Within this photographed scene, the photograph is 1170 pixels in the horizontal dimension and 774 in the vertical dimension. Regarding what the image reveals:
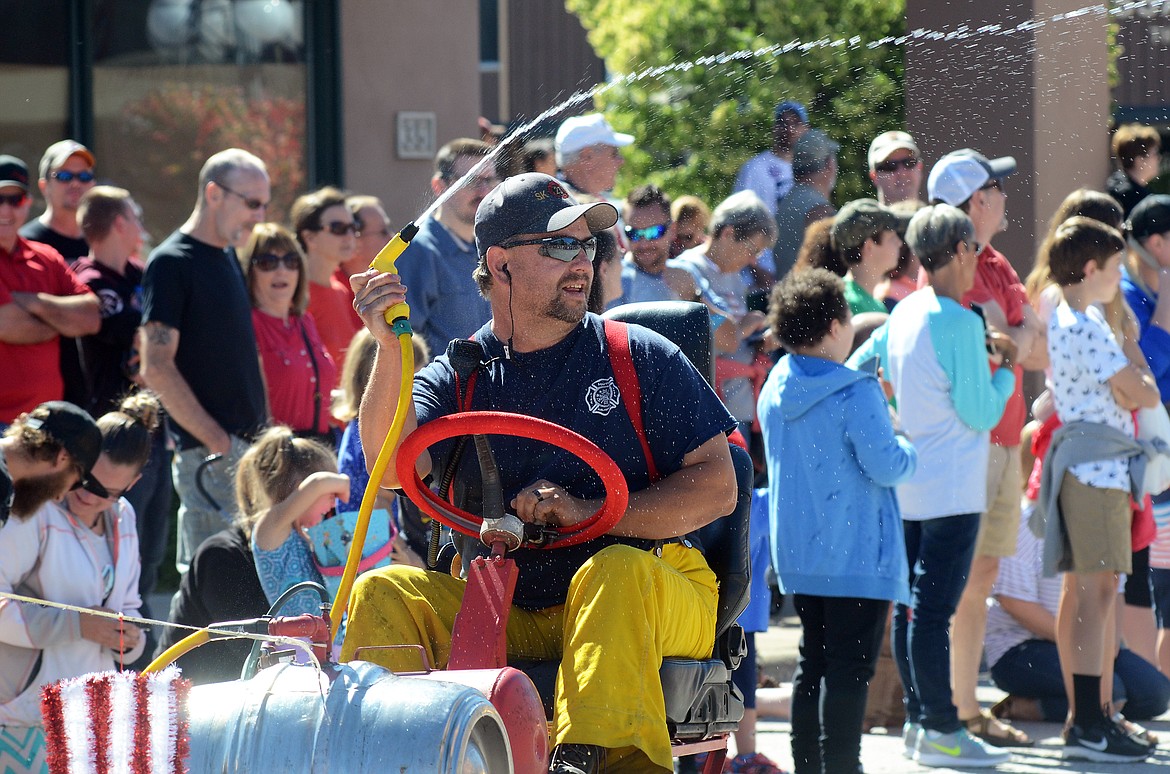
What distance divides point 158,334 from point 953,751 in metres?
3.55

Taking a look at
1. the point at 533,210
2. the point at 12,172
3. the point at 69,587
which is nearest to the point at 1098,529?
the point at 533,210

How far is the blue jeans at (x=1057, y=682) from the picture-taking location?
716 cm

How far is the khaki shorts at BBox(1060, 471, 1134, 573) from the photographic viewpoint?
260 inches

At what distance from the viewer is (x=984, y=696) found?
770cm

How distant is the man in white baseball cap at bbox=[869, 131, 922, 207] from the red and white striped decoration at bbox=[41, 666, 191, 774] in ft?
18.6

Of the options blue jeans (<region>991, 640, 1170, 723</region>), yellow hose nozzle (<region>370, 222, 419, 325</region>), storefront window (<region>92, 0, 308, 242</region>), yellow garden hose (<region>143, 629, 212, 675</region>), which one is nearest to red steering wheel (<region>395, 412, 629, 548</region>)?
yellow hose nozzle (<region>370, 222, 419, 325</region>)

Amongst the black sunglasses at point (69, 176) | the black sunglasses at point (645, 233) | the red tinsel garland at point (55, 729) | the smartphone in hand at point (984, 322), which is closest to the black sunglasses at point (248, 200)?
the black sunglasses at point (69, 176)

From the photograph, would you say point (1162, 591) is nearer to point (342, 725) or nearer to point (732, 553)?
point (732, 553)

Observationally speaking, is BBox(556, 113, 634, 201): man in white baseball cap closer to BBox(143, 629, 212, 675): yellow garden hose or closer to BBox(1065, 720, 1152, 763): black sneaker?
BBox(1065, 720, 1152, 763): black sneaker

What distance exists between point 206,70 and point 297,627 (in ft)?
27.0

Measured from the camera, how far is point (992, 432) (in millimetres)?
6961

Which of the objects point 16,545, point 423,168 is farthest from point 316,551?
point 423,168

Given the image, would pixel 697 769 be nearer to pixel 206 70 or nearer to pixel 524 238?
pixel 524 238

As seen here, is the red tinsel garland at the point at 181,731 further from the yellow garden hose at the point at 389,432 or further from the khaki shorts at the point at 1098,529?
the khaki shorts at the point at 1098,529
